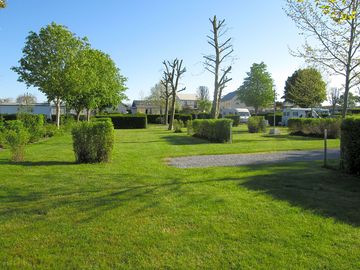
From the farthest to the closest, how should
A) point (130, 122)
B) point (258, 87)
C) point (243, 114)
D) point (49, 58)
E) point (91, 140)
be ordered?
point (258, 87)
point (243, 114)
point (130, 122)
point (49, 58)
point (91, 140)

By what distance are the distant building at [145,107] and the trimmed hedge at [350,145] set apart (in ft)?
221

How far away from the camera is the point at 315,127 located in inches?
880

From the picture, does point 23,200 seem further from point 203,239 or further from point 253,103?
point 253,103

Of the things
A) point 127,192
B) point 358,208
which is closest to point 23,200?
point 127,192

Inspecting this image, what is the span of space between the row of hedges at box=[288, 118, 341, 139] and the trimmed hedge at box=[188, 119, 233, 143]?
745cm

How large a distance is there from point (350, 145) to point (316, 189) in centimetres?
218

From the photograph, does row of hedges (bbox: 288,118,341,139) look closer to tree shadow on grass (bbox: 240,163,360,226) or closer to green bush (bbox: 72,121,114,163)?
tree shadow on grass (bbox: 240,163,360,226)

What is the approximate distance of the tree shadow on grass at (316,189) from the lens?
5055mm

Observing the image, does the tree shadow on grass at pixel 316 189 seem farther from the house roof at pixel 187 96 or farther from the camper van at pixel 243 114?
the house roof at pixel 187 96

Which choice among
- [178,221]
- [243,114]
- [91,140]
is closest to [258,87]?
[243,114]

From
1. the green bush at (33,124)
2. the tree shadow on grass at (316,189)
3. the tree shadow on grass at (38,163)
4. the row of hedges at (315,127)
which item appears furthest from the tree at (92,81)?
the tree shadow on grass at (316,189)

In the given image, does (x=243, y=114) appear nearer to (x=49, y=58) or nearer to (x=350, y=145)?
(x=49, y=58)

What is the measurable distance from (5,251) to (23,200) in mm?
1953

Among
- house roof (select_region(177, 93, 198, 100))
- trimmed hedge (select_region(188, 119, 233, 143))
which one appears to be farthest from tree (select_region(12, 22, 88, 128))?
house roof (select_region(177, 93, 198, 100))
